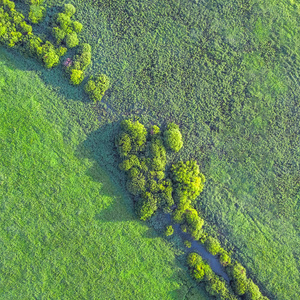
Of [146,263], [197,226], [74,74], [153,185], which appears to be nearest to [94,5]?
[74,74]

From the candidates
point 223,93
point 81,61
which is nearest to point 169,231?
point 223,93

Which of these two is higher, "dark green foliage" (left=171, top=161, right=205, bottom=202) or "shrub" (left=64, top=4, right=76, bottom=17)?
"shrub" (left=64, top=4, right=76, bottom=17)

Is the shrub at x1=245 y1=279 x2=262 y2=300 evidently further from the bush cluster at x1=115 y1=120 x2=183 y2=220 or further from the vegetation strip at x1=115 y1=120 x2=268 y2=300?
the bush cluster at x1=115 y1=120 x2=183 y2=220

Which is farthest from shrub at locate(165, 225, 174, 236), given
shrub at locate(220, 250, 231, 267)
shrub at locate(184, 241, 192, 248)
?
shrub at locate(220, 250, 231, 267)

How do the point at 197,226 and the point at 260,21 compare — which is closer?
the point at 197,226

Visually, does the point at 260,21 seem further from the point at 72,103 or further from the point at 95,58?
the point at 72,103

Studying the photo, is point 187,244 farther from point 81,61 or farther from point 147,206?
point 81,61

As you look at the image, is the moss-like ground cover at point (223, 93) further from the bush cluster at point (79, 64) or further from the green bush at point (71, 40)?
the green bush at point (71, 40)
